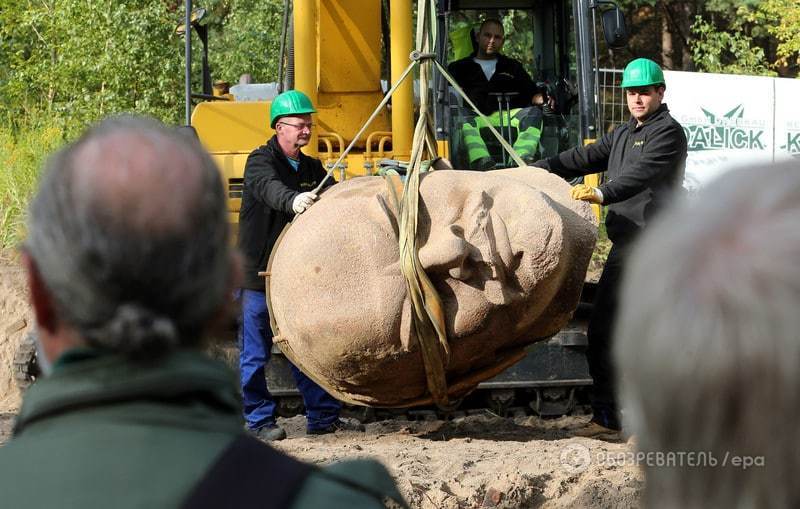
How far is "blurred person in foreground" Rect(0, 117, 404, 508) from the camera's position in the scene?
1.42 meters

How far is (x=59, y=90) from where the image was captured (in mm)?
15617

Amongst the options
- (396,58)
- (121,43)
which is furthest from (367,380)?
(121,43)

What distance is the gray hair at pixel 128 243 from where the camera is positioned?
1454 millimetres

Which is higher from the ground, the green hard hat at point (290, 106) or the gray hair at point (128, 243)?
the green hard hat at point (290, 106)

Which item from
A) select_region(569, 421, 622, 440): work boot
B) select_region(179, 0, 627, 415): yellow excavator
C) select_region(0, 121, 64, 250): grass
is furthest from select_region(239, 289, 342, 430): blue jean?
select_region(0, 121, 64, 250): grass

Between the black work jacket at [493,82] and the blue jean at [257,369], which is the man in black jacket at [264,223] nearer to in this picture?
the blue jean at [257,369]

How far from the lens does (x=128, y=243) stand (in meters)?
1.45

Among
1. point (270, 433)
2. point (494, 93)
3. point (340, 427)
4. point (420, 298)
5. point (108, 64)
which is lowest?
point (340, 427)

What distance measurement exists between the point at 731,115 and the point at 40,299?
1228 cm

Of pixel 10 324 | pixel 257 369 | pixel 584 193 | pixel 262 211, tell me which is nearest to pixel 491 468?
pixel 584 193

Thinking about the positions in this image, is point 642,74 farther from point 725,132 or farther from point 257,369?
point 725,132

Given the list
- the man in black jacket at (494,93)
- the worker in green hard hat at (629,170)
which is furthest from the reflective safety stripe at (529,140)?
the worker in green hard hat at (629,170)

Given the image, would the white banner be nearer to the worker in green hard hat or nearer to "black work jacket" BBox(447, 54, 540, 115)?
"black work jacket" BBox(447, 54, 540, 115)

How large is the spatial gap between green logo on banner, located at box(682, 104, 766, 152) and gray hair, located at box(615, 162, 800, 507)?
1174 cm
